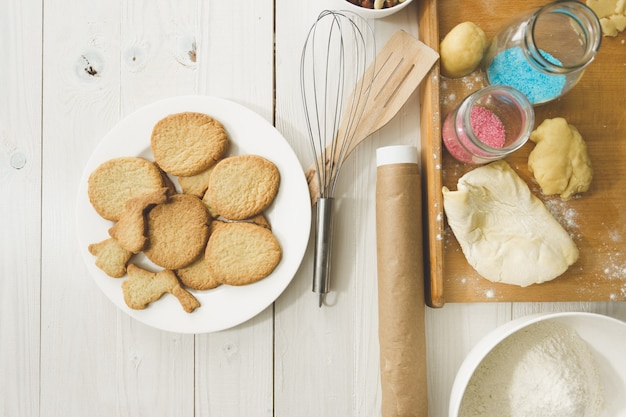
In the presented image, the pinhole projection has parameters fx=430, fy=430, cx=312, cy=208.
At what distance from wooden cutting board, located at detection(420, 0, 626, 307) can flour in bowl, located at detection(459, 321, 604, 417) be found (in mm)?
56

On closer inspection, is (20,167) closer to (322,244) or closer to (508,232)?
(322,244)

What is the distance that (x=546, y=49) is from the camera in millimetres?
549

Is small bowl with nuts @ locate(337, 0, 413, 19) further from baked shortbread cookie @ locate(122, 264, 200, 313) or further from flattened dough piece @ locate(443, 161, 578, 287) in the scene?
baked shortbread cookie @ locate(122, 264, 200, 313)

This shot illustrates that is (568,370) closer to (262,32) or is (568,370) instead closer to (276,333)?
(276,333)

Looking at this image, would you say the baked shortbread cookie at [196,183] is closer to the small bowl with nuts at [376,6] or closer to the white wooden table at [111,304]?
the white wooden table at [111,304]

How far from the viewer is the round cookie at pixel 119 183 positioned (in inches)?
24.0

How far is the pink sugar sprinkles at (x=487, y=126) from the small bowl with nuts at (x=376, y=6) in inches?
7.0

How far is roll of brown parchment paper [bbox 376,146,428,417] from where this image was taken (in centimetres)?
58

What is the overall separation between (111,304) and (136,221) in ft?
0.55

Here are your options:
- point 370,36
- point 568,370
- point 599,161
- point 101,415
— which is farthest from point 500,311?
point 101,415

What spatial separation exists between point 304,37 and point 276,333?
18.1 inches

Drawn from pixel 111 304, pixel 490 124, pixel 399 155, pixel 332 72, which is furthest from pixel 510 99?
pixel 111 304

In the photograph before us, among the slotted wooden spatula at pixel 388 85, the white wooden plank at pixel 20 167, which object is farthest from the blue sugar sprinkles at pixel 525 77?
the white wooden plank at pixel 20 167

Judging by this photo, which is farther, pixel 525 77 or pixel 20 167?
pixel 20 167
